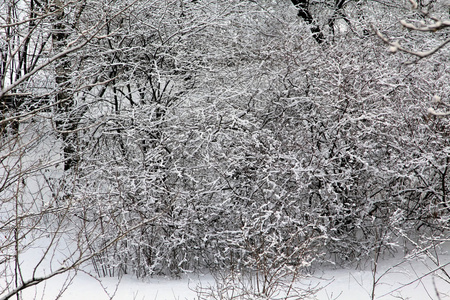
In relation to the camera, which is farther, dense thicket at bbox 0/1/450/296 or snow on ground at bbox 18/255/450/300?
dense thicket at bbox 0/1/450/296

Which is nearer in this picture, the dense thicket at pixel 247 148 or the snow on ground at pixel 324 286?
the snow on ground at pixel 324 286

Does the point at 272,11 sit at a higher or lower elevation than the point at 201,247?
higher

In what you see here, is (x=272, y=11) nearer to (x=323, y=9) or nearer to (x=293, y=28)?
(x=323, y=9)

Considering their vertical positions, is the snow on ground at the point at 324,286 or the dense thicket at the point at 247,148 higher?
the dense thicket at the point at 247,148

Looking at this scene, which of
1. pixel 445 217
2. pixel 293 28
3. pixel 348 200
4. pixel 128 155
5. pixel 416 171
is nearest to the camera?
pixel 445 217

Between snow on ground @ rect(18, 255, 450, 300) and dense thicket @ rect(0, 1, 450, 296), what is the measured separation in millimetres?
311

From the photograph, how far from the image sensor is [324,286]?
19.1 feet

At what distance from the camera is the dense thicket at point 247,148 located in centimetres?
678

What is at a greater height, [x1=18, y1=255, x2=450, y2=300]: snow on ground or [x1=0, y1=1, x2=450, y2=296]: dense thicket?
[x1=0, y1=1, x2=450, y2=296]: dense thicket

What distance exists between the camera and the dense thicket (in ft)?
22.2

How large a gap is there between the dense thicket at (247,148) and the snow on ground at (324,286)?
311 mm

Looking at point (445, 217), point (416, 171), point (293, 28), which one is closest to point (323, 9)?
point (293, 28)

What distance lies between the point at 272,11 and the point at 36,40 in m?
5.24

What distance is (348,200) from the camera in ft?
23.7
